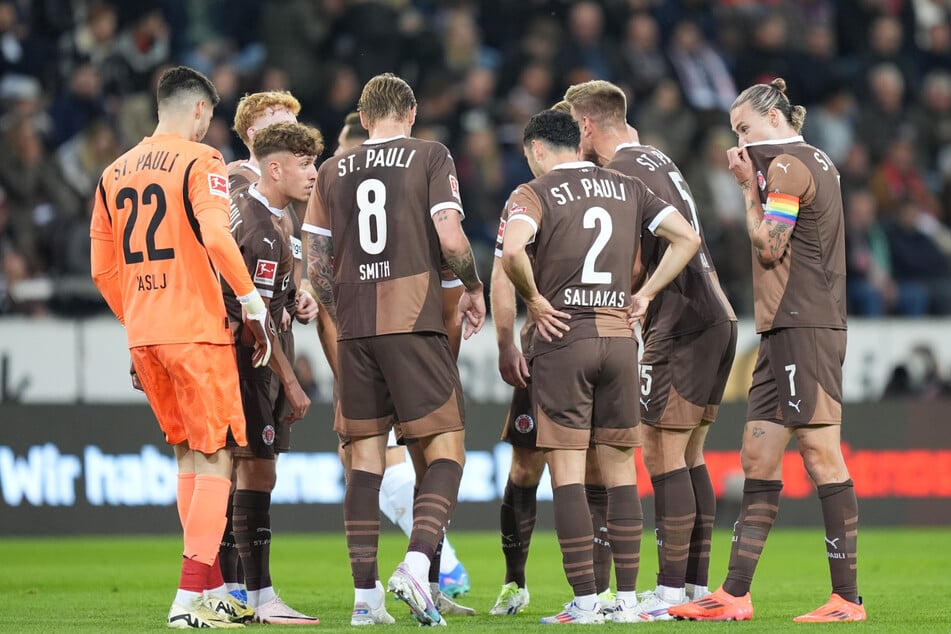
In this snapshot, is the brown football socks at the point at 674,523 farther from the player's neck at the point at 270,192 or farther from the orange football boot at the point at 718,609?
the player's neck at the point at 270,192

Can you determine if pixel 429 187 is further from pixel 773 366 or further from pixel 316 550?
pixel 316 550

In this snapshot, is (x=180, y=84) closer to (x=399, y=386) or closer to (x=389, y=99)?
(x=389, y=99)

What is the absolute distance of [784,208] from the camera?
765cm

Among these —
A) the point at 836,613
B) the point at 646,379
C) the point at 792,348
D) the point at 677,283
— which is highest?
the point at 677,283

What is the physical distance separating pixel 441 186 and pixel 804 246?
6.39ft

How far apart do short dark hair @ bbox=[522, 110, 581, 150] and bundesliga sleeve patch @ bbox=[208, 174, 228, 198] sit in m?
1.67

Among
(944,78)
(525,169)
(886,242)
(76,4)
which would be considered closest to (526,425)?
(525,169)

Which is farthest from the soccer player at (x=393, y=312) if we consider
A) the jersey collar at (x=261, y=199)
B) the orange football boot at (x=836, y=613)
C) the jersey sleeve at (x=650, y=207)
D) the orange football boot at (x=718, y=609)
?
the orange football boot at (x=836, y=613)

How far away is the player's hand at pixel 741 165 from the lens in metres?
7.82

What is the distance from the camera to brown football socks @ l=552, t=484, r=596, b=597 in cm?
734

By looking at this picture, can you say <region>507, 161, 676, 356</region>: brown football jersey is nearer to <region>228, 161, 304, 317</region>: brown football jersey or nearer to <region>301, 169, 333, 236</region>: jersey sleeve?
<region>301, 169, 333, 236</region>: jersey sleeve

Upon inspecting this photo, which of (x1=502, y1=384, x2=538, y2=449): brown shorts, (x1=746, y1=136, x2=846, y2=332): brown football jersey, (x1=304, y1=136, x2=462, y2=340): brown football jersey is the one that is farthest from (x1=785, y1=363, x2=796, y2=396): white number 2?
(x1=304, y1=136, x2=462, y2=340): brown football jersey

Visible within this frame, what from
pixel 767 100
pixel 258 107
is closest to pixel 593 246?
pixel 767 100

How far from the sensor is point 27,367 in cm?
1409
